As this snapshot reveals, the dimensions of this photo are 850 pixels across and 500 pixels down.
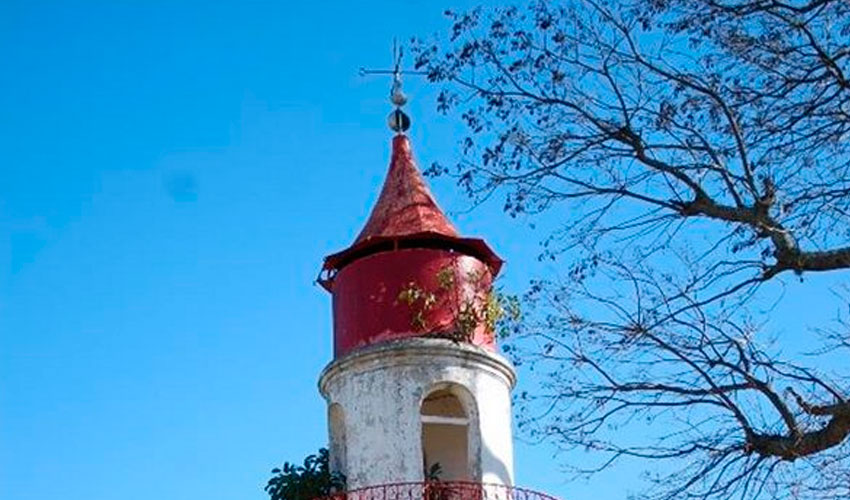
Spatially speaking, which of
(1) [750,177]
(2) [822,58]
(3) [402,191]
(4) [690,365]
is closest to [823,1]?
(2) [822,58]

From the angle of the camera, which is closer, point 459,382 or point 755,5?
point 755,5

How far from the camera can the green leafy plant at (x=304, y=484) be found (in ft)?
64.0

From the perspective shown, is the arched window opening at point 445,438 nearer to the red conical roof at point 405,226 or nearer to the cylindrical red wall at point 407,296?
the cylindrical red wall at point 407,296

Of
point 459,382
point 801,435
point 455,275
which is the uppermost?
point 455,275

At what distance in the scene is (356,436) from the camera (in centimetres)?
1948

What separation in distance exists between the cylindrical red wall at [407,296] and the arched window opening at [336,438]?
76cm

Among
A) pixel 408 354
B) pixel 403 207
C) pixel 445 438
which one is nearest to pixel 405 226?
pixel 403 207

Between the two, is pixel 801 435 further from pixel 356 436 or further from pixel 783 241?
pixel 356 436

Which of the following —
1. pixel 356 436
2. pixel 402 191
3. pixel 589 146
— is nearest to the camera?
pixel 589 146

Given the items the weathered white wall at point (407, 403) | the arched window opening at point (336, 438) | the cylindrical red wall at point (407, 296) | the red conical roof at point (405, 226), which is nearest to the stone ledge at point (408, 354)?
the weathered white wall at point (407, 403)

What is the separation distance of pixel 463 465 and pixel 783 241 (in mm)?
9821

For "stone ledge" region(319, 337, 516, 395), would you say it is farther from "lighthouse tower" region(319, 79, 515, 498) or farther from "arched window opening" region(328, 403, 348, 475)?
"arched window opening" region(328, 403, 348, 475)

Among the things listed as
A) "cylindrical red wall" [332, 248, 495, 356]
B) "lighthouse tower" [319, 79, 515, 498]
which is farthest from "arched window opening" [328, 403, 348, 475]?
"cylindrical red wall" [332, 248, 495, 356]

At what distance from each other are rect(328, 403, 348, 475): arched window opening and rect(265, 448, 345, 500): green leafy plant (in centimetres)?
23
